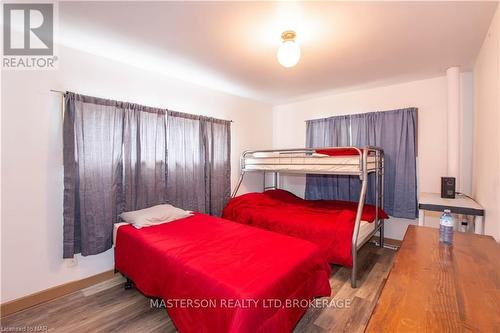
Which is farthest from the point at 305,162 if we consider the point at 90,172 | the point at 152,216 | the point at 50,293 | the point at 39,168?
the point at 50,293

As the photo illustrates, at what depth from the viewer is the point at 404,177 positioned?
3.30 metres

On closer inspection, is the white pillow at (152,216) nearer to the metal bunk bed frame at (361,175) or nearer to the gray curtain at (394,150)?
the metal bunk bed frame at (361,175)

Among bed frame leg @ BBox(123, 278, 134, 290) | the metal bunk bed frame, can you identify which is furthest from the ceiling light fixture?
bed frame leg @ BBox(123, 278, 134, 290)

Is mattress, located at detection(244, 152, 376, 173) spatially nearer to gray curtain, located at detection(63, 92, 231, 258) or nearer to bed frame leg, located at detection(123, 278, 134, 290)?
gray curtain, located at detection(63, 92, 231, 258)

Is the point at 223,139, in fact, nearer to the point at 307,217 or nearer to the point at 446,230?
the point at 307,217

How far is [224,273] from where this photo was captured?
1.48 meters

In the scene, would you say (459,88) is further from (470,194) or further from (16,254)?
(16,254)

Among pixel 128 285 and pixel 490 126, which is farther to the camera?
pixel 128 285

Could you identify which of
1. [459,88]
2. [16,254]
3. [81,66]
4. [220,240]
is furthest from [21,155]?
[459,88]

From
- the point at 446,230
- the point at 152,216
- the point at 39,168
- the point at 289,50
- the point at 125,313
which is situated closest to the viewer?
the point at 446,230

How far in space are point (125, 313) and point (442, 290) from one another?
2.26m

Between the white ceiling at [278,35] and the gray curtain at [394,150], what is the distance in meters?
0.62

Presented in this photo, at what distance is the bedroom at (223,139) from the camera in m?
1.69

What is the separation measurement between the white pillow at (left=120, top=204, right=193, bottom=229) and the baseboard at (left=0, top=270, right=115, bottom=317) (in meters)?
0.68
